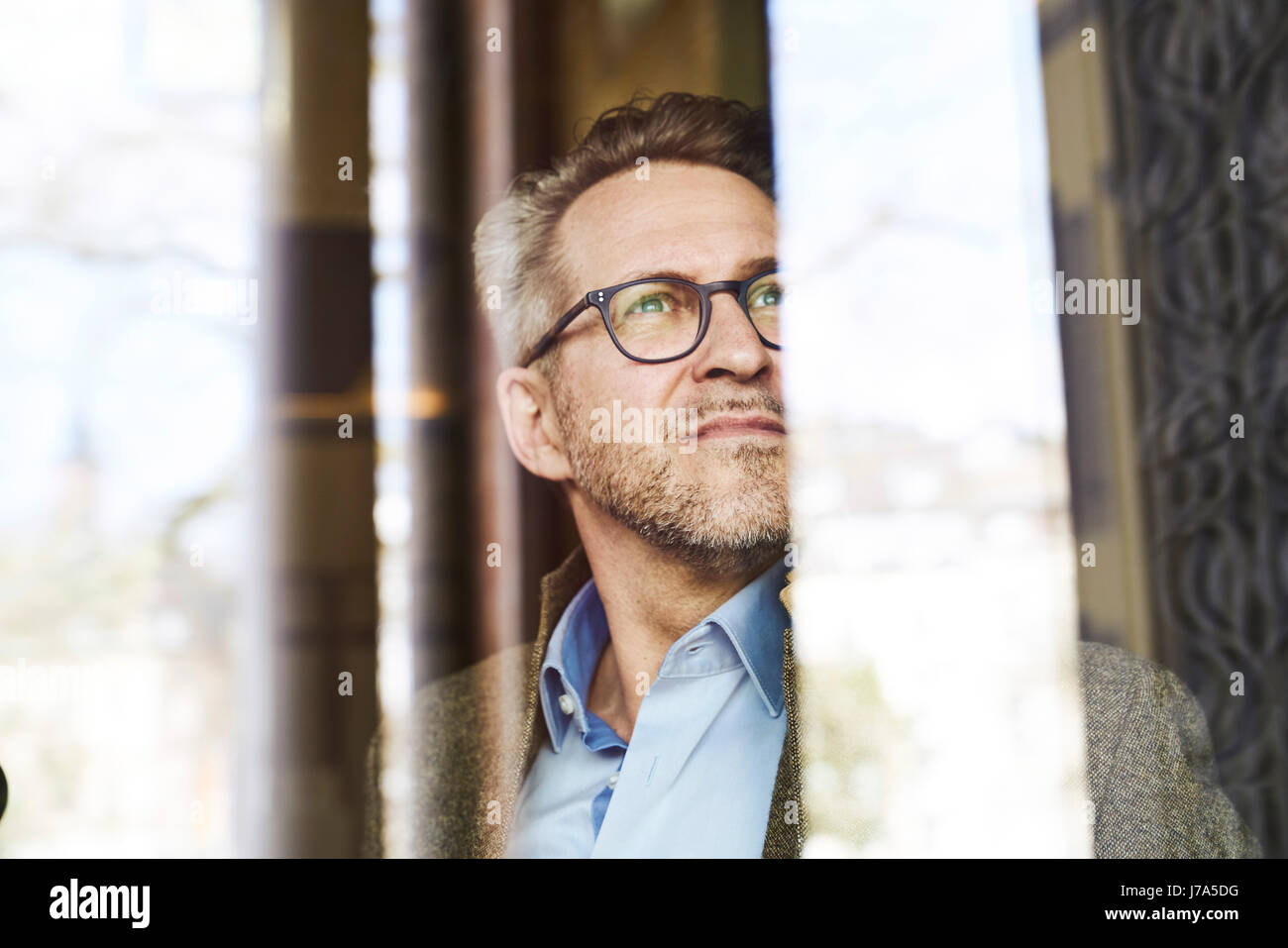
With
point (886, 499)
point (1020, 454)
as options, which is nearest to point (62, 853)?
point (886, 499)

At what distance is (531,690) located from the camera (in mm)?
1286

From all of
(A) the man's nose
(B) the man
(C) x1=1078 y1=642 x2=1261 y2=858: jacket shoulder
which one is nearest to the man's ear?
(B) the man

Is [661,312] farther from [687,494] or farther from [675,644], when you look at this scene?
[675,644]

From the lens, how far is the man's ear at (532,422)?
50.9 inches

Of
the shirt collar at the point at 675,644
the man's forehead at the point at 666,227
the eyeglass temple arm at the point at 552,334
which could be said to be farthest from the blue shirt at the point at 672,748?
the man's forehead at the point at 666,227

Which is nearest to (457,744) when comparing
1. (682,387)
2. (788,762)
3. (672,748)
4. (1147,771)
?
(672,748)

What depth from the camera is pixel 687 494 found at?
4.16ft

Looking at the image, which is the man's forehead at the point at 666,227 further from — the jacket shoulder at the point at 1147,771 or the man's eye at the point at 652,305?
the jacket shoulder at the point at 1147,771

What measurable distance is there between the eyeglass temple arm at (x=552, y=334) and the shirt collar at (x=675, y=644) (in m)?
0.32

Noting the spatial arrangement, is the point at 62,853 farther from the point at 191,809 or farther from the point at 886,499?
the point at 886,499

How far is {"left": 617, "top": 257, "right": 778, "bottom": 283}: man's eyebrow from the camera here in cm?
125

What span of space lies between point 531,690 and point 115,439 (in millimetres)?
718

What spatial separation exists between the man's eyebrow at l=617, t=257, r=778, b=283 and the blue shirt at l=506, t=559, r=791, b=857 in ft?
1.35
